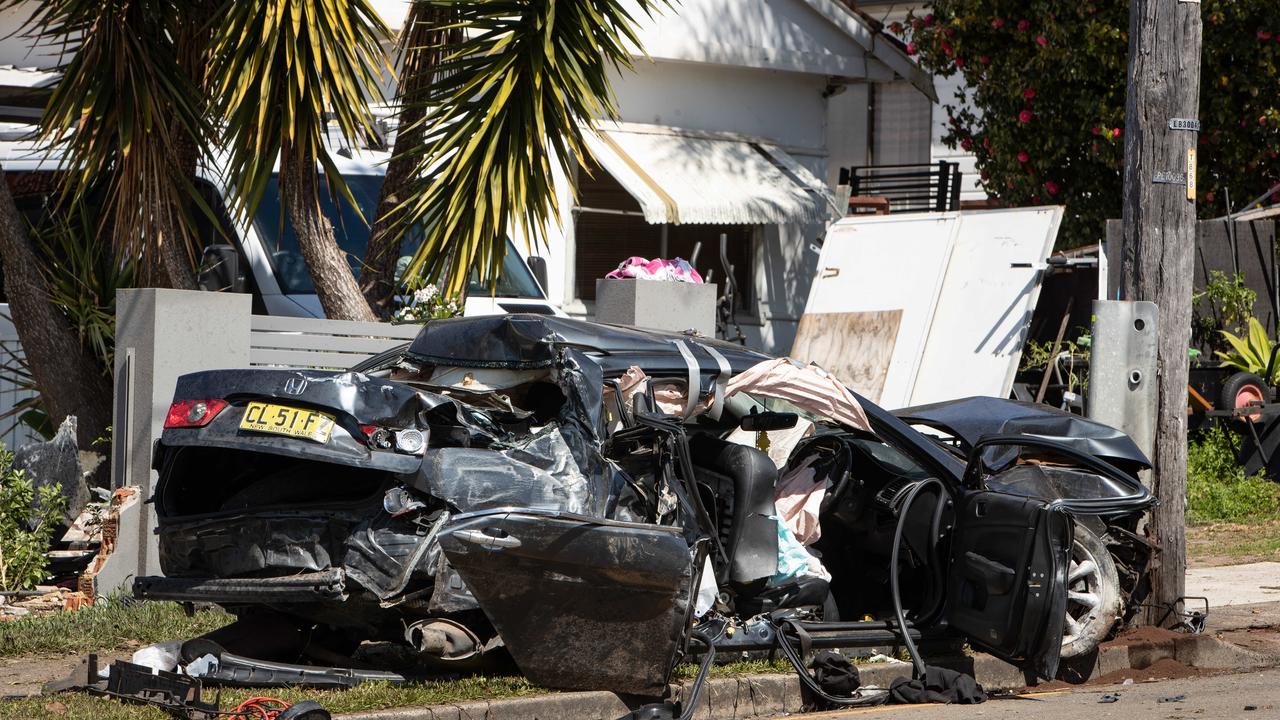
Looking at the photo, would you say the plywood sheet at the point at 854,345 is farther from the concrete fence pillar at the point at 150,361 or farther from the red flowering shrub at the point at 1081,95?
the concrete fence pillar at the point at 150,361

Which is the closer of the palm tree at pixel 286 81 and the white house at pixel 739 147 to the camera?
the palm tree at pixel 286 81

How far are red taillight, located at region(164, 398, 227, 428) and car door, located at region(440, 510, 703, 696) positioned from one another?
1044 millimetres

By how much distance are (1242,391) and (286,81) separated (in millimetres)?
8358

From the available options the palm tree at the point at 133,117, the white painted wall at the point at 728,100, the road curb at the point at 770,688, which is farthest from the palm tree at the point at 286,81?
the white painted wall at the point at 728,100

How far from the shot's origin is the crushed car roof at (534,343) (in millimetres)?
5707

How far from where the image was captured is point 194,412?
5.41 metres

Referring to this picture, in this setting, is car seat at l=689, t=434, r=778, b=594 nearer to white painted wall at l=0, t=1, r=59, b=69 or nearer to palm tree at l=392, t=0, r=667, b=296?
palm tree at l=392, t=0, r=667, b=296

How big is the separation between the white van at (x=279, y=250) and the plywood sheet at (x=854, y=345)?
352 centimetres

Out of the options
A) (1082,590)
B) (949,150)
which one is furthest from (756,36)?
(1082,590)

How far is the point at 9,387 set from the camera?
10.2 metres

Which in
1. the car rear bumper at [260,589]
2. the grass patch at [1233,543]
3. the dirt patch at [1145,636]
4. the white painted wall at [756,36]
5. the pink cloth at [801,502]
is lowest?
the grass patch at [1233,543]

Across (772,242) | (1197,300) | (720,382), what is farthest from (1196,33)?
(772,242)

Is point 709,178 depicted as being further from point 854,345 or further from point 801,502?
point 801,502

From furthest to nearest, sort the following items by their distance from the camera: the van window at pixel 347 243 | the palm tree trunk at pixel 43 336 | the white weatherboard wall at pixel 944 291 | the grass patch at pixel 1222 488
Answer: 1. the white weatherboard wall at pixel 944 291
2. the grass patch at pixel 1222 488
3. the van window at pixel 347 243
4. the palm tree trunk at pixel 43 336
